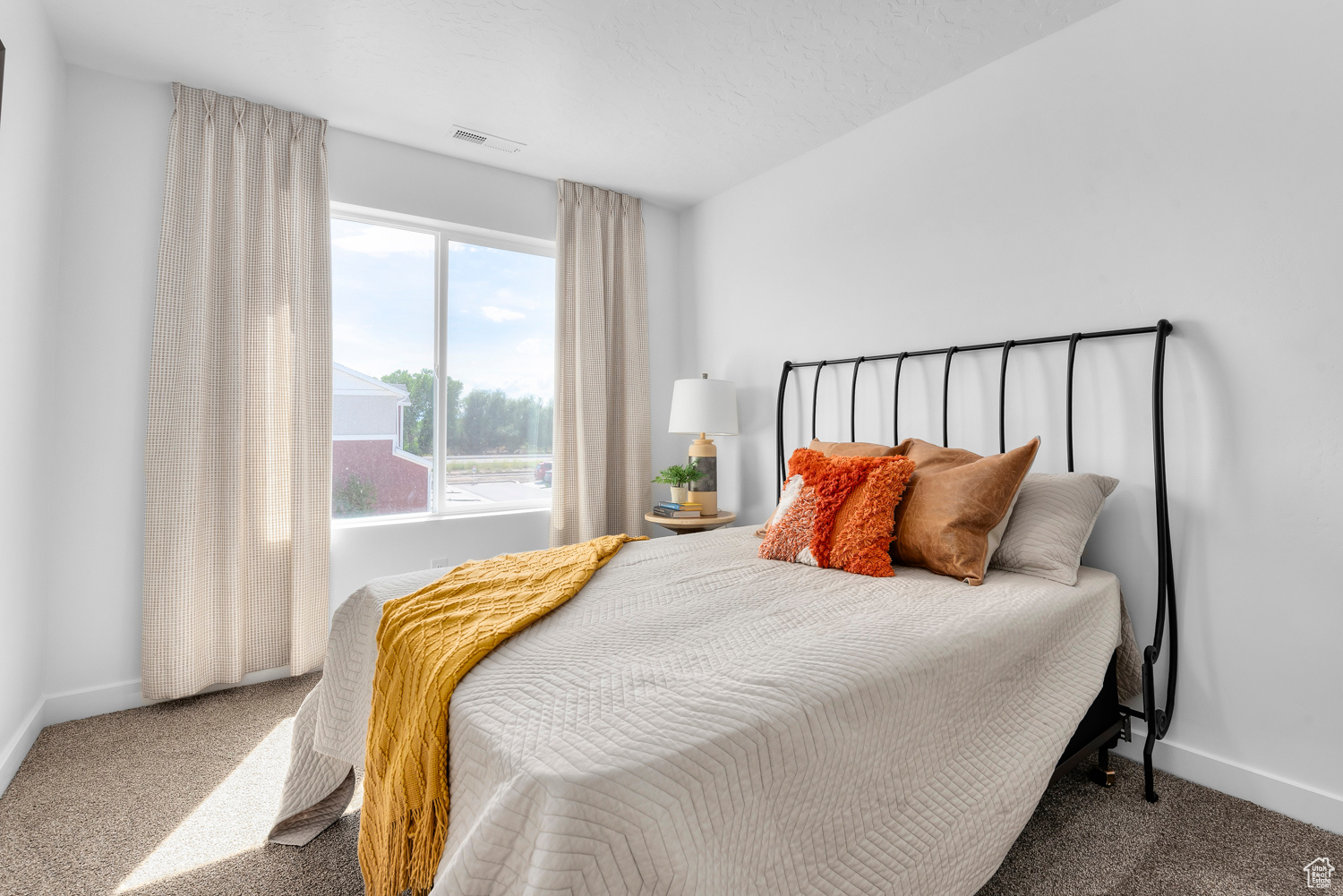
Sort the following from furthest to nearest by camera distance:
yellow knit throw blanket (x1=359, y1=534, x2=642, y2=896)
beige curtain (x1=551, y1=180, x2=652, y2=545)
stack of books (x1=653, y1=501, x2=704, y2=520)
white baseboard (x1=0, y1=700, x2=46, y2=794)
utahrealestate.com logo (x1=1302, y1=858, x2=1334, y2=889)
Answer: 1. beige curtain (x1=551, y1=180, x2=652, y2=545)
2. stack of books (x1=653, y1=501, x2=704, y2=520)
3. white baseboard (x1=0, y1=700, x2=46, y2=794)
4. utahrealestate.com logo (x1=1302, y1=858, x2=1334, y2=889)
5. yellow knit throw blanket (x1=359, y1=534, x2=642, y2=896)

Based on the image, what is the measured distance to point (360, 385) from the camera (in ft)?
10.2

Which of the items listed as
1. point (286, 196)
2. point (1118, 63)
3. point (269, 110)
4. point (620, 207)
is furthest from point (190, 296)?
point (1118, 63)

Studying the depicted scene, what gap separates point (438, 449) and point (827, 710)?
2.71 m

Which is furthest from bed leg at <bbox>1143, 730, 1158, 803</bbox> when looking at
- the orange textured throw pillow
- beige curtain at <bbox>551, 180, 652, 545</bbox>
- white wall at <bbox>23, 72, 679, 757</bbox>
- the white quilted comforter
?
white wall at <bbox>23, 72, 679, 757</bbox>

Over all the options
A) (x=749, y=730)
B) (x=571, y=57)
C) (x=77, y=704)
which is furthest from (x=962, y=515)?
(x=77, y=704)

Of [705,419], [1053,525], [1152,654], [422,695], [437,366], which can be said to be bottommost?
[1152,654]

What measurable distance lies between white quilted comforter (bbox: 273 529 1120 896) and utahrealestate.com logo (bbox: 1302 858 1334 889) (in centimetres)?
59

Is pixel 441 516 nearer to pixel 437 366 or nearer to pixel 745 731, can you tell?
pixel 437 366

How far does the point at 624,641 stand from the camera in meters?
1.30

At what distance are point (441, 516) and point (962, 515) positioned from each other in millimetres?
2472

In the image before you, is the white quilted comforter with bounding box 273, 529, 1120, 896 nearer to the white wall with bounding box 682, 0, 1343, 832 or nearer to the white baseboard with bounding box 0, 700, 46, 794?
the white wall with bounding box 682, 0, 1343, 832

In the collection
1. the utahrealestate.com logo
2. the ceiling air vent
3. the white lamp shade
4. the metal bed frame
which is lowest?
the utahrealestate.com logo

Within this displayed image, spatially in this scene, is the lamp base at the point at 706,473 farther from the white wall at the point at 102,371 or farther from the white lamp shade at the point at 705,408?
the white wall at the point at 102,371

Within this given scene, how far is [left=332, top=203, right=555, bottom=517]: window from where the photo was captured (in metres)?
3.10
